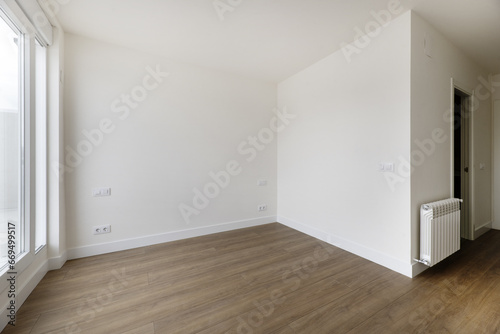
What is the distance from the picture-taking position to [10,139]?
1.81 metres

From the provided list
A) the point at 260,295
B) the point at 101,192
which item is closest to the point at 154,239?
the point at 101,192

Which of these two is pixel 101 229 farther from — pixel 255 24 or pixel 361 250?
pixel 361 250

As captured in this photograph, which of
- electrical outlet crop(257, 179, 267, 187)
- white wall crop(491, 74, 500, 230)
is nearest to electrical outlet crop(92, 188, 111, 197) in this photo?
electrical outlet crop(257, 179, 267, 187)

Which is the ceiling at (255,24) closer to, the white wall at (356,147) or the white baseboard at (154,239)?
the white wall at (356,147)

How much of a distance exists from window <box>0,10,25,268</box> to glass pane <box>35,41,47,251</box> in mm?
286

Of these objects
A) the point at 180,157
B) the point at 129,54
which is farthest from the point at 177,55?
the point at 180,157

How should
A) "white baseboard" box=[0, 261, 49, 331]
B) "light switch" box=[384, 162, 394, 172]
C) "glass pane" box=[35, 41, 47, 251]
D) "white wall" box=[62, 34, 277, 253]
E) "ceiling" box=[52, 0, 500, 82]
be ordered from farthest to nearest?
"white wall" box=[62, 34, 277, 253] → "light switch" box=[384, 162, 394, 172] → "glass pane" box=[35, 41, 47, 251] → "ceiling" box=[52, 0, 500, 82] → "white baseboard" box=[0, 261, 49, 331]

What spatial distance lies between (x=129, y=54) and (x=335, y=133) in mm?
3185

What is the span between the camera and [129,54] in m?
2.86

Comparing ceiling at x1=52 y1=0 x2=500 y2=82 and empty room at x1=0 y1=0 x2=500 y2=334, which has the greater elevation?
ceiling at x1=52 y1=0 x2=500 y2=82

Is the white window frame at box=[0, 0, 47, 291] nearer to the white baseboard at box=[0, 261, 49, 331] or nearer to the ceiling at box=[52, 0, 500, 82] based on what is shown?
the white baseboard at box=[0, 261, 49, 331]

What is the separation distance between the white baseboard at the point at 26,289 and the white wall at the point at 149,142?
0.44 meters

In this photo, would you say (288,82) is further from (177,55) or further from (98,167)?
(98,167)

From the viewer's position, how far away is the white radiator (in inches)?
84.7
